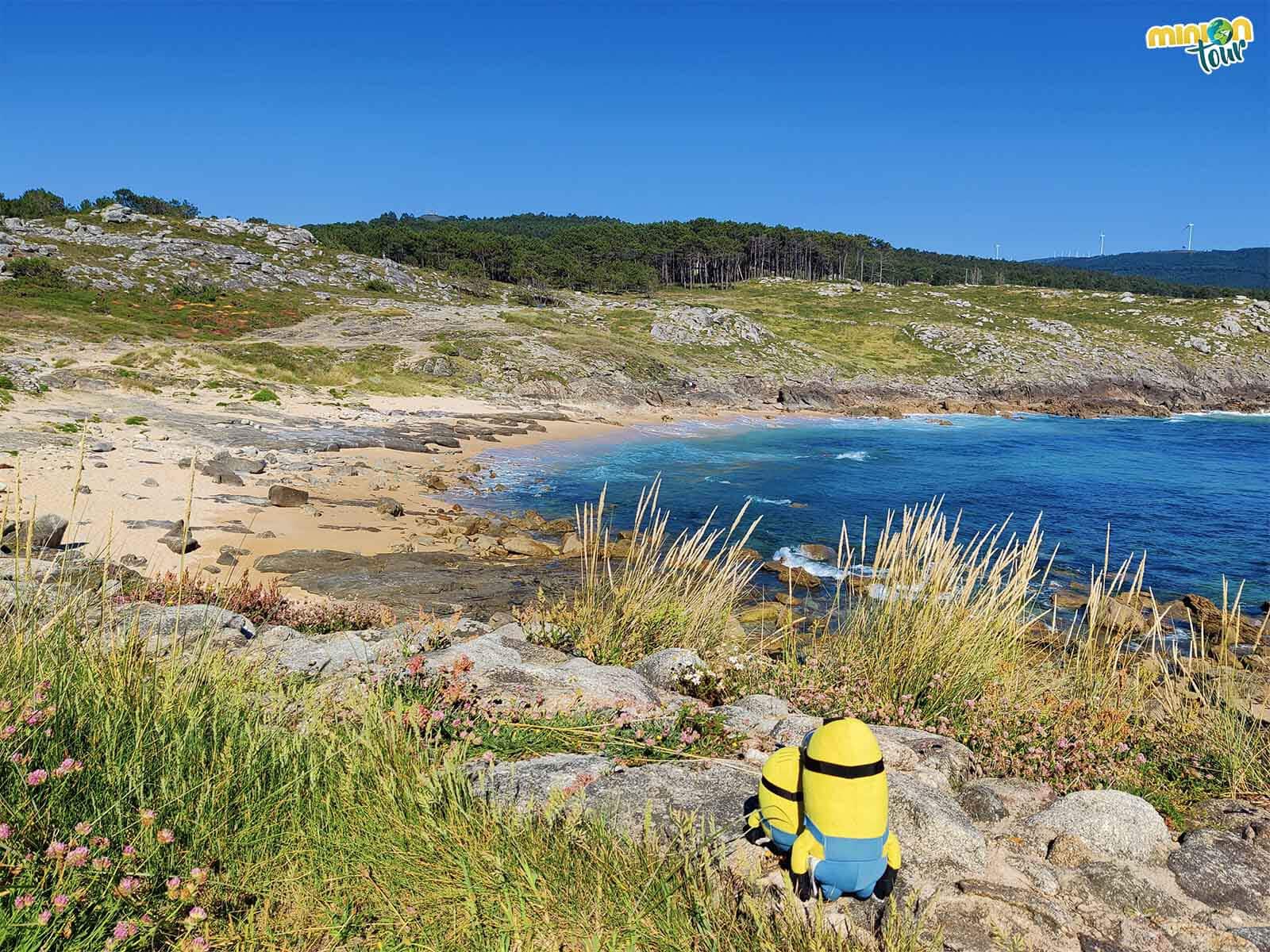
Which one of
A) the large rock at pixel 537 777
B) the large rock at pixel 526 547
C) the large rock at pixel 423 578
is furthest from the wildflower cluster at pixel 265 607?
the large rock at pixel 526 547

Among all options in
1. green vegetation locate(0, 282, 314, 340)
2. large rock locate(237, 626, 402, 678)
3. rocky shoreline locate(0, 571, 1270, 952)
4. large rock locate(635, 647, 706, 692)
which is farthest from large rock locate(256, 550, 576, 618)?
green vegetation locate(0, 282, 314, 340)

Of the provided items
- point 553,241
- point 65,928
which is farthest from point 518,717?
point 553,241

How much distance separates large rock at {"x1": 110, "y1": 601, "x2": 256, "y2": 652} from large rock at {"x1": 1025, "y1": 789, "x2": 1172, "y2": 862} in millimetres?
4896

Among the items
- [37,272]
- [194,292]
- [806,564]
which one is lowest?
[806,564]

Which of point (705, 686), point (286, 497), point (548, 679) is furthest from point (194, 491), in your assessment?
point (705, 686)

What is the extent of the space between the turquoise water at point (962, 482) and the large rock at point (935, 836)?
1346 cm

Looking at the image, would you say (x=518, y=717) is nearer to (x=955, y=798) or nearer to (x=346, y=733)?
(x=346, y=733)

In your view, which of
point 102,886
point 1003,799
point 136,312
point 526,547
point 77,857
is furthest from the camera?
point 136,312

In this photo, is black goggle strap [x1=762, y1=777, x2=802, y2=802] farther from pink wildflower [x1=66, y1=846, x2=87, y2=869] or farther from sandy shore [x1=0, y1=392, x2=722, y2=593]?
sandy shore [x1=0, y1=392, x2=722, y2=593]

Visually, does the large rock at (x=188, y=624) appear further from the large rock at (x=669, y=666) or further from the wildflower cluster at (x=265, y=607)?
the large rock at (x=669, y=666)

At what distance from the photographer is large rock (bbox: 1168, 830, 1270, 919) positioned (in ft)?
11.7

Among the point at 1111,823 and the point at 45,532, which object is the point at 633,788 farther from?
the point at 45,532

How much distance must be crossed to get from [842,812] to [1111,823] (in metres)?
2.06

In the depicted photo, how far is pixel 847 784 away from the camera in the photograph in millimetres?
2877
